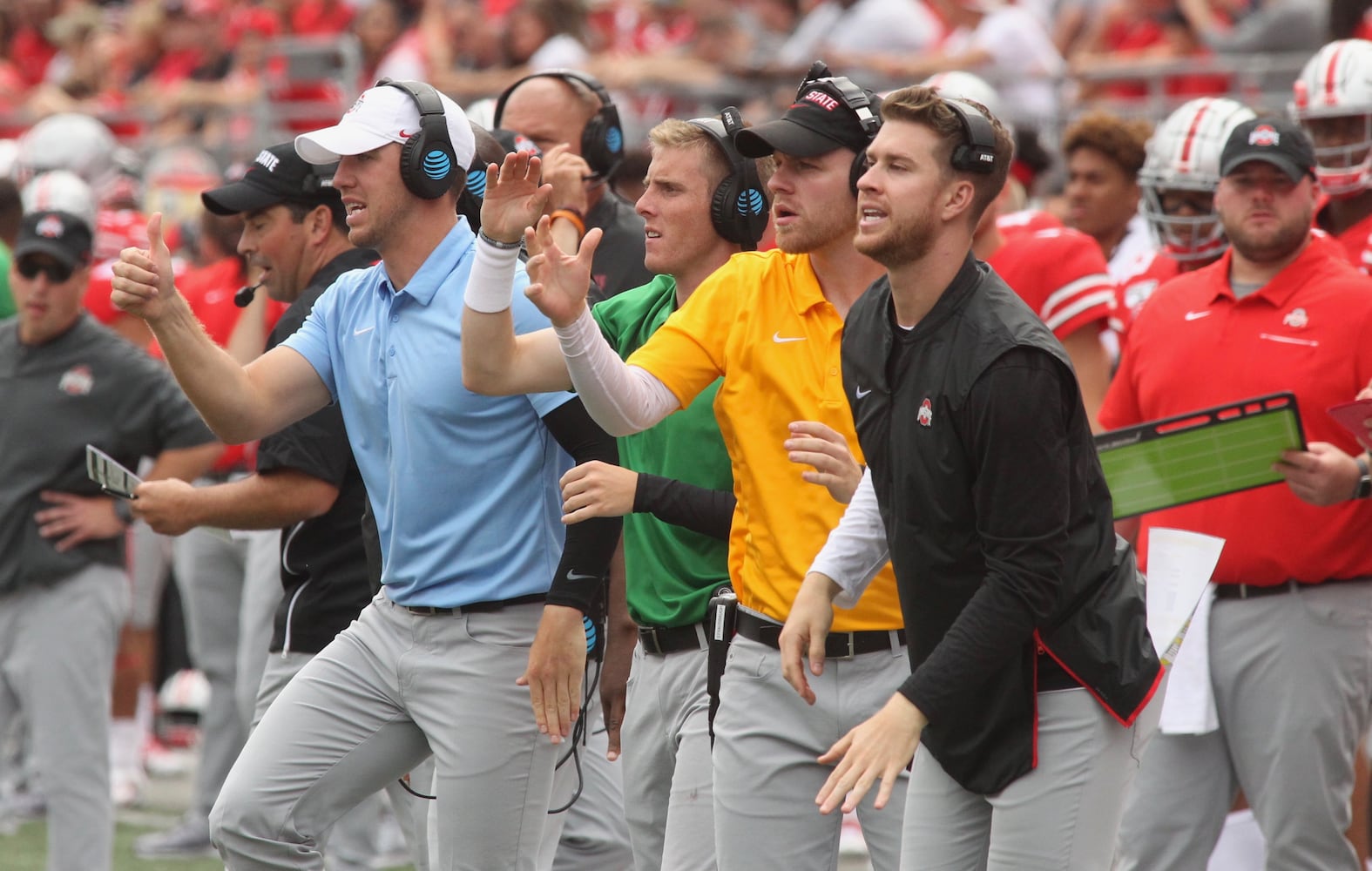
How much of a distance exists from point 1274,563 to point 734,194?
1901 mm

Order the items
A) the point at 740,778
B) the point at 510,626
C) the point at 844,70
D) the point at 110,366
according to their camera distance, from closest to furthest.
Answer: the point at 740,778 < the point at 510,626 < the point at 110,366 < the point at 844,70

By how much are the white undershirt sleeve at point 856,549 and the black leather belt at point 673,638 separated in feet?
2.77

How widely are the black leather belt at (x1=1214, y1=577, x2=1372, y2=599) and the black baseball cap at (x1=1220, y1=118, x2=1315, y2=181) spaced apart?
118 cm

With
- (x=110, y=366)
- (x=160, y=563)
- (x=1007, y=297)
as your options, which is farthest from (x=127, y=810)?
(x=1007, y=297)

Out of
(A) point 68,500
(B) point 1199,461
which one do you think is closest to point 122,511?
(A) point 68,500

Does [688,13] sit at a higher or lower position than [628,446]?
higher

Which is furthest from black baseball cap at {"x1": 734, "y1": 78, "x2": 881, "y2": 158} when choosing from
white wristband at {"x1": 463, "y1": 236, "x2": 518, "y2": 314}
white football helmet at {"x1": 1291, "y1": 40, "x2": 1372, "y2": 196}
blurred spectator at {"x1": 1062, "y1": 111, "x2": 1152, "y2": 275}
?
blurred spectator at {"x1": 1062, "y1": 111, "x2": 1152, "y2": 275}

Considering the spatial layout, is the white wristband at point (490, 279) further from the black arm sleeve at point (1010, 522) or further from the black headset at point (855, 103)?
the black arm sleeve at point (1010, 522)

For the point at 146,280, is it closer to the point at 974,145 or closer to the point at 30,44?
the point at 974,145

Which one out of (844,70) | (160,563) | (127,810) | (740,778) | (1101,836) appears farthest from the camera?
(844,70)

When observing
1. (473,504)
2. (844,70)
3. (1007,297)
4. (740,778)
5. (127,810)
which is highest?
(844,70)

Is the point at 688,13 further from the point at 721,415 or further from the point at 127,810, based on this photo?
the point at 721,415

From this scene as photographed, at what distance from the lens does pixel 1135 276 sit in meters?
7.06

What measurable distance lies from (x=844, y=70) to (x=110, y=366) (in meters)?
5.61
